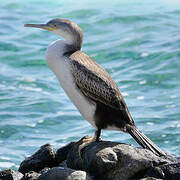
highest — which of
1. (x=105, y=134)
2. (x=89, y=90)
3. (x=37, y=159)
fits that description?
(x=89, y=90)

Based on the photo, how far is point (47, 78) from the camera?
52.9 ft

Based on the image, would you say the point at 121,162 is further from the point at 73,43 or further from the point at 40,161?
the point at 73,43

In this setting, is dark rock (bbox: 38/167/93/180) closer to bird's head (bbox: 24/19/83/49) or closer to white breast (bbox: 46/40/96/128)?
white breast (bbox: 46/40/96/128)

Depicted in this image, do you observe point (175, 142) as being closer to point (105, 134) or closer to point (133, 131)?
point (105, 134)

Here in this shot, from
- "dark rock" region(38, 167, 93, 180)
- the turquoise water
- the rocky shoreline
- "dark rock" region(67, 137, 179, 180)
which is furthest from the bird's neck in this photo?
the turquoise water

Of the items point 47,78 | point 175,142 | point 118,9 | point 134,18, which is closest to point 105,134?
point 175,142

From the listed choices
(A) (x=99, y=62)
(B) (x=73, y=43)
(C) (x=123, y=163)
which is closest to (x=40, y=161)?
(C) (x=123, y=163)

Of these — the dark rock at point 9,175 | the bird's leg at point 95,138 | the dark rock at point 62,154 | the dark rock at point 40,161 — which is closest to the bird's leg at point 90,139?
Result: the bird's leg at point 95,138

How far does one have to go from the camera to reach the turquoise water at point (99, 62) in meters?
12.5

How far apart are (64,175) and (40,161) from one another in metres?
1.26

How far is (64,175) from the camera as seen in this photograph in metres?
7.15

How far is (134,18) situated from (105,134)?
35.2 feet

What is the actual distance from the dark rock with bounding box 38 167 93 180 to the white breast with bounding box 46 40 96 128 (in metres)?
0.93

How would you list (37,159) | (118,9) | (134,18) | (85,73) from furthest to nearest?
(118,9) < (134,18) < (37,159) < (85,73)
